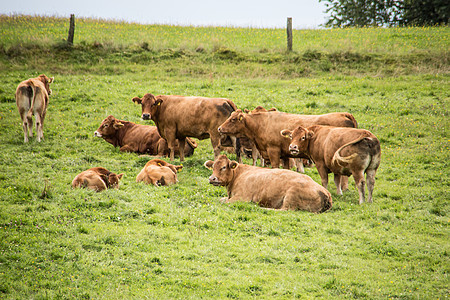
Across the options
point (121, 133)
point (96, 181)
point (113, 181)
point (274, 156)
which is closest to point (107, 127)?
point (121, 133)

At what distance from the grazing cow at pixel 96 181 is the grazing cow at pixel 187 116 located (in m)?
4.52

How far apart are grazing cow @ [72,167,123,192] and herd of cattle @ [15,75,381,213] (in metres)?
0.03

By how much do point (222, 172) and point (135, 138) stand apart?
6.65 meters

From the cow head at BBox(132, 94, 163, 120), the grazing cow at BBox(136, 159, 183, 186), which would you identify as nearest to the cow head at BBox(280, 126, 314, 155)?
the grazing cow at BBox(136, 159, 183, 186)

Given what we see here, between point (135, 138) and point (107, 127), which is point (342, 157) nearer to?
point (135, 138)

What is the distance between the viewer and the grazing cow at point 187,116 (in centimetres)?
1609

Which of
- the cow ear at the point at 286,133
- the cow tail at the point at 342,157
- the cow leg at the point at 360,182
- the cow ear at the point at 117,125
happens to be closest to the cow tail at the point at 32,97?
the cow ear at the point at 117,125

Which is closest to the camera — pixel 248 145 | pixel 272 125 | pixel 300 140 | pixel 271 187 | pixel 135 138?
pixel 271 187

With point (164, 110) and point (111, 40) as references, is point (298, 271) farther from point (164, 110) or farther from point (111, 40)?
point (111, 40)

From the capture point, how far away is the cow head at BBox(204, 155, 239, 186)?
482 inches

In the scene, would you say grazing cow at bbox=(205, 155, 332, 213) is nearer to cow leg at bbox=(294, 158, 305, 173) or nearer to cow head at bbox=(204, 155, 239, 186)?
cow head at bbox=(204, 155, 239, 186)

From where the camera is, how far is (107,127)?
1795 cm

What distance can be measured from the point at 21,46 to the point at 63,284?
27.2 meters

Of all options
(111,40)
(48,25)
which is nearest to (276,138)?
(111,40)
